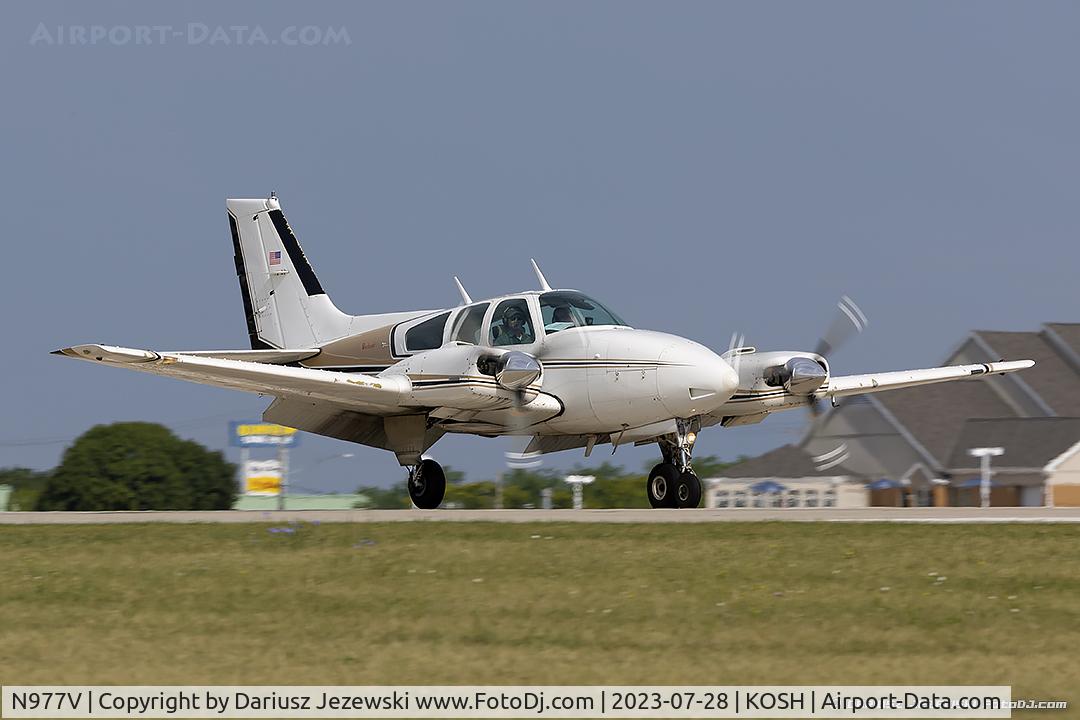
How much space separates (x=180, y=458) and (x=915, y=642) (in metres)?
59.3

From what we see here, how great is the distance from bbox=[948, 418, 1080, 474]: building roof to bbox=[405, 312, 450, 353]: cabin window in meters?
25.2

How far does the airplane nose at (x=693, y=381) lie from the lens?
70.2ft

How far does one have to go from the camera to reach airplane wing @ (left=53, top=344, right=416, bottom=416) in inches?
850

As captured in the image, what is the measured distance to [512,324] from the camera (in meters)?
22.8

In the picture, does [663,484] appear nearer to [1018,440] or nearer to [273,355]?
[273,355]

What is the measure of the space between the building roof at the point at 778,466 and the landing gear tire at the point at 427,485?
A: 939 inches

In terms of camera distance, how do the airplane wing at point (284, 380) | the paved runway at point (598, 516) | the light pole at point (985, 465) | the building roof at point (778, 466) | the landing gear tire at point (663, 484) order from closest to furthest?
the paved runway at point (598, 516) → the airplane wing at point (284, 380) → the landing gear tire at point (663, 484) → the light pole at point (985, 465) → the building roof at point (778, 466)

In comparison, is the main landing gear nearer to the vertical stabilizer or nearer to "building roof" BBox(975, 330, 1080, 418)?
the vertical stabilizer

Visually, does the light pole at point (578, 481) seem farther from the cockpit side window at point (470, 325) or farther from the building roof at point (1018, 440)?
the cockpit side window at point (470, 325)

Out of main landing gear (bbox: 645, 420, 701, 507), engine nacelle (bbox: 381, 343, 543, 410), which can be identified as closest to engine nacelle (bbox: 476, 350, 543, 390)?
engine nacelle (bbox: 381, 343, 543, 410)

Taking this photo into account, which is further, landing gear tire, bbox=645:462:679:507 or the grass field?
landing gear tire, bbox=645:462:679:507

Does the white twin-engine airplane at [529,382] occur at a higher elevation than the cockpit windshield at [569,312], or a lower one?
lower

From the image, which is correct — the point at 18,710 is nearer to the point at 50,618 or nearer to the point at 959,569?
the point at 50,618

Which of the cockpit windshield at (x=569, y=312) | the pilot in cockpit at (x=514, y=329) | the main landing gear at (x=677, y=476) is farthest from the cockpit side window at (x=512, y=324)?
the main landing gear at (x=677, y=476)
